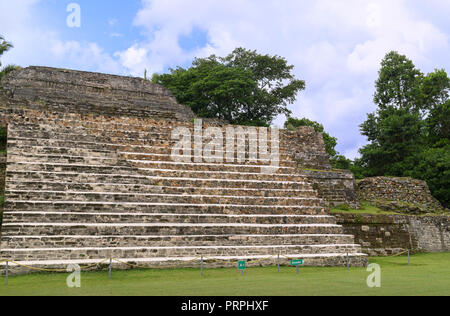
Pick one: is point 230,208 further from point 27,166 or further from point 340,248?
point 27,166

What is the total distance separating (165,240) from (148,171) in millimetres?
2961

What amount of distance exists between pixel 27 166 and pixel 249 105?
52.3 feet

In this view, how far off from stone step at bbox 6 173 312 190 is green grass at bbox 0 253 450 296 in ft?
11.4

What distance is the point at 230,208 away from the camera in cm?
1270

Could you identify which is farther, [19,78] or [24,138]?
[19,78]

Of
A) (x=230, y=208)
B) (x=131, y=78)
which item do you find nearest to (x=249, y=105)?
(x=131, y=78)

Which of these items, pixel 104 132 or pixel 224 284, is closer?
pixel 224 284

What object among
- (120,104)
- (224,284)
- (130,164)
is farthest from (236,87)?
(224,284)

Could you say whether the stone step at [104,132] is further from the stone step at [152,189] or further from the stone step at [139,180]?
the stone step at [152,189]

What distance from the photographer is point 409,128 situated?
2517 centimetres

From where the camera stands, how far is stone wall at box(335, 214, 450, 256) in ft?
48.5

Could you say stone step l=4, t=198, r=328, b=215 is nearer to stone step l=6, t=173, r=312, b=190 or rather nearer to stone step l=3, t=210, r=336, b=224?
stone step l=3, t=210, r=336, b=224

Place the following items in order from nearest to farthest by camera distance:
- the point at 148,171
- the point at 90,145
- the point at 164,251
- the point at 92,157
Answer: the point at 164,251 → the point at 92,157 → the point at 148,171 → the point at 90,145

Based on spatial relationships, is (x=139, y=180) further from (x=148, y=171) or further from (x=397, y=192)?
(x=397, y=192)
